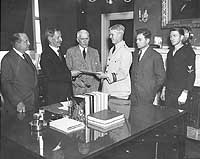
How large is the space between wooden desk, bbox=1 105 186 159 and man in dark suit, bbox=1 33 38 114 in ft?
0.63

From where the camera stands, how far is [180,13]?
2.14m

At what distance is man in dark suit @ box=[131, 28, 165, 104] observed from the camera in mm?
2070

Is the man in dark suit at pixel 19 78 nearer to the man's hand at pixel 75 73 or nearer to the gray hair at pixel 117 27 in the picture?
the man's hand at pixel 75 73

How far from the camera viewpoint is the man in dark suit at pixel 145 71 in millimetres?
2070

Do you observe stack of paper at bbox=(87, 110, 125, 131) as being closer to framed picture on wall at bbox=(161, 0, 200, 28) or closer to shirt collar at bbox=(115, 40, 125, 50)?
shirt collar at bbox=(115, 40, 125, 50)

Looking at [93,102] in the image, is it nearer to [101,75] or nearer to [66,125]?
[66,125]

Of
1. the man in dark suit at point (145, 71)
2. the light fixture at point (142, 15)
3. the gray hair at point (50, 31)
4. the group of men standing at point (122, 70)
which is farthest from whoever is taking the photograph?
the light fixture at point (142, 15)

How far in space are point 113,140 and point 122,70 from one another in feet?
3.45

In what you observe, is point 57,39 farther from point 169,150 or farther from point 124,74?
point 169,150

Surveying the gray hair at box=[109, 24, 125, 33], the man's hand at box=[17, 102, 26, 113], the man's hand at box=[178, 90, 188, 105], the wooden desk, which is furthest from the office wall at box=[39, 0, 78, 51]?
the man's hand at box=[178, 90, 188, 105]

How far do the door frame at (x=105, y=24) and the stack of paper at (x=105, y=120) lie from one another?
854 mm

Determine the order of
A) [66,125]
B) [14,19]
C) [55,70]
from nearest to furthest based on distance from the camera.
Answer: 1. [66,125]
2. [14,19]
3. [55,70]

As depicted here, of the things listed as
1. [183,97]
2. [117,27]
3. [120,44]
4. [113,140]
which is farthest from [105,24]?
[113,140]

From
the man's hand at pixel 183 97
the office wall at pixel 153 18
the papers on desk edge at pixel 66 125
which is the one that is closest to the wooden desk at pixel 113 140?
the papers on desk edge at pixel 66 125
